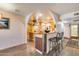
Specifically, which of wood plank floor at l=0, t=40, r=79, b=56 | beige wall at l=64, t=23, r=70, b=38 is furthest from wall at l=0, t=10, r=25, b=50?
beige wall at l=64, t=23, r=70, b=38

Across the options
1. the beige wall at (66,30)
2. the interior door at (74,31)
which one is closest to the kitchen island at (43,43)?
the beige wall at (66,30)

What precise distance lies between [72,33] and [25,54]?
99cm

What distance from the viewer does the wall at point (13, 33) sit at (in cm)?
229

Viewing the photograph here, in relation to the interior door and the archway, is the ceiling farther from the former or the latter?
the interior door

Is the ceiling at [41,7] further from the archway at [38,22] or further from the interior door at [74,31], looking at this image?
the interior door at [74,31]

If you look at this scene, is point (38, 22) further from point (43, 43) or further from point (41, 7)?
point (43, 43)

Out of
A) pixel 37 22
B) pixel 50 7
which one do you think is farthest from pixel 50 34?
pixel 50 7

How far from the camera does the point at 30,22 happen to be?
7.82 ft

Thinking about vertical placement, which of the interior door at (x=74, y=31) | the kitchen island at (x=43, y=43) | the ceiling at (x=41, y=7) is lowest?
the kitchen island at (x=43, y=43)

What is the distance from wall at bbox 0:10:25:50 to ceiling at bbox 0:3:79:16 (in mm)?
120

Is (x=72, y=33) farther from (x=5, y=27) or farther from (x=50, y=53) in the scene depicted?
(x=5, y=27)

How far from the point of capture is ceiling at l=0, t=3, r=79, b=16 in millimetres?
2297

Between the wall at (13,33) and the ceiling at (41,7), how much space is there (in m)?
0.12

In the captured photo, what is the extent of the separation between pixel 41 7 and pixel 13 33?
0.73 metres
